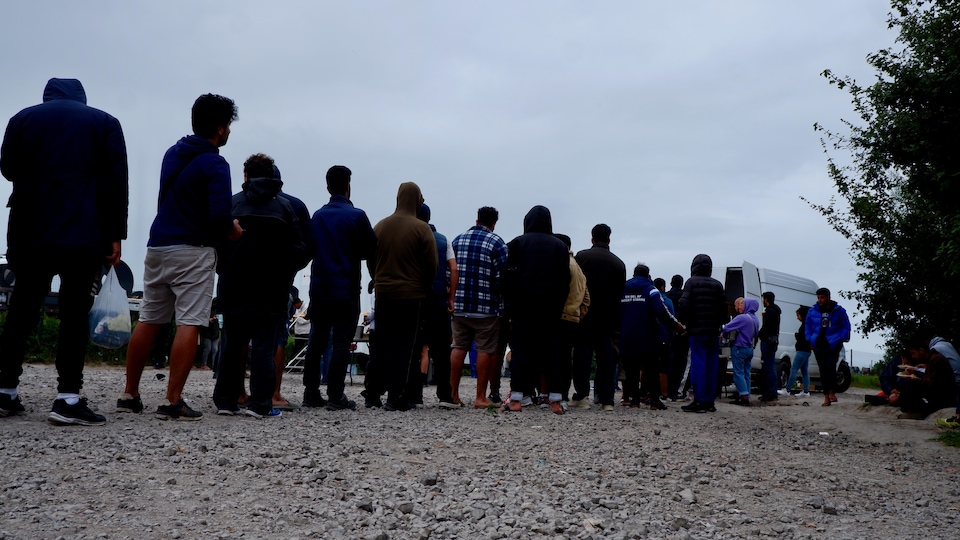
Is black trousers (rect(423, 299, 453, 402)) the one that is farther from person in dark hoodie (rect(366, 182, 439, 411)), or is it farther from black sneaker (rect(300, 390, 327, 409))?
black sneaker (rect(300, 390, 327, 409))

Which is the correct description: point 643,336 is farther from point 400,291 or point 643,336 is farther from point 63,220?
point 63,220

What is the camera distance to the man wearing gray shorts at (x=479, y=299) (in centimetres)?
900

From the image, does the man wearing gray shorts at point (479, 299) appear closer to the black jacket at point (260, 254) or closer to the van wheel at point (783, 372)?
the black jacket at point (260, 254)

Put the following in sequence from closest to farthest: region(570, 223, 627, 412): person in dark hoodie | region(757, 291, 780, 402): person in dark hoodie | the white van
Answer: region(570, 223, 627, 412): person in dark hoodie, region(757, 291, 780, 402): person in dark hoodie, the white van

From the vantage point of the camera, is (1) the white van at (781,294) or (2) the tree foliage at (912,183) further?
(1) the white van at (781,294)

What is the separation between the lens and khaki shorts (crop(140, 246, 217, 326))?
611cm

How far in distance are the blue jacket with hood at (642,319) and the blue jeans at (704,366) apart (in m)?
0.45

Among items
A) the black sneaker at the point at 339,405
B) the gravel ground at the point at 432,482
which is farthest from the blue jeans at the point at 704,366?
the black sneaker at the point at 339,405

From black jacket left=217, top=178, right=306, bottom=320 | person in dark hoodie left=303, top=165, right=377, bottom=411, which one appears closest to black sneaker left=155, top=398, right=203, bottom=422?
black jacket left=217, top=178, right=306, bottom=320

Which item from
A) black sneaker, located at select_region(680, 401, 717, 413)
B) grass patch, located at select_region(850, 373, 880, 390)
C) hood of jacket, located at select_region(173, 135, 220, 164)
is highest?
hood of jacket, located at select_region(173, 135, 220, 164)

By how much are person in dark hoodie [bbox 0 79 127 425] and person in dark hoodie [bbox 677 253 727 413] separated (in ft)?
24.8

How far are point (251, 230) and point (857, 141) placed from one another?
16.8 metres

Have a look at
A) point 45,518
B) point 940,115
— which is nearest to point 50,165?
point 45,518

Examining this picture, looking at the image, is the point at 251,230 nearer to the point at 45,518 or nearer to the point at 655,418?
the point at 45,518
